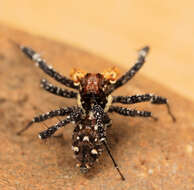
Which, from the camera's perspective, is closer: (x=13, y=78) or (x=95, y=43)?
(x=13, y=78)

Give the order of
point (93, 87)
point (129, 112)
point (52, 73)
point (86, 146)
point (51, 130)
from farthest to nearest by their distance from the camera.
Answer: point (52, 73) → point (129, 112) → point (93, 87) → point (51, 130) → point (86, 146)

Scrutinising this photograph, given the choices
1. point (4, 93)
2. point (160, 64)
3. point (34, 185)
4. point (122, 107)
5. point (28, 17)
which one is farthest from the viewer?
point (28, 17)

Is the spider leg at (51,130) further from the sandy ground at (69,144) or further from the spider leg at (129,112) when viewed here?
the spider leg at (129,112)

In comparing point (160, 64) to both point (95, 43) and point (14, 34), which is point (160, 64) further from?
point (14, 34)

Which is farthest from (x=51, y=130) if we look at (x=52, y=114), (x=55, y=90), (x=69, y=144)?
(x=55, y=90)

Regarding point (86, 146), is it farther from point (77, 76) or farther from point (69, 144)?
point (77, 76)

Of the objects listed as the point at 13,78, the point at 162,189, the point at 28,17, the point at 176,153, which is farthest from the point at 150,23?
the point at 162,189
